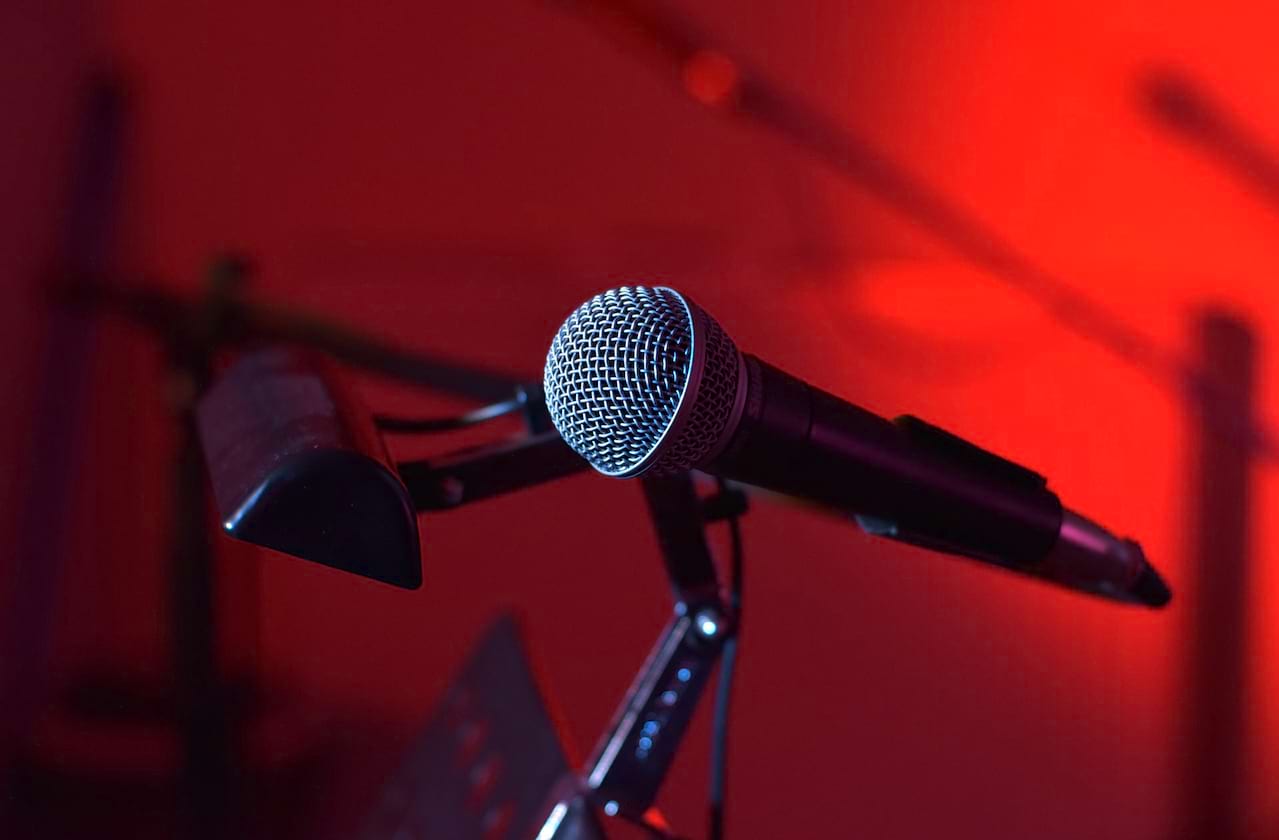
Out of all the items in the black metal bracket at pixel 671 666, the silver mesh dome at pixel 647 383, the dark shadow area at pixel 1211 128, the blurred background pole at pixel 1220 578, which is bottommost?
the black metal bracket at pixel 671 666

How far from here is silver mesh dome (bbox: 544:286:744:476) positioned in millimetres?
459

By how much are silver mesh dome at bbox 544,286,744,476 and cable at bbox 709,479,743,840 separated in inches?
6.6

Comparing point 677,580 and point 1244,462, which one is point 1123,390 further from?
point 677,580

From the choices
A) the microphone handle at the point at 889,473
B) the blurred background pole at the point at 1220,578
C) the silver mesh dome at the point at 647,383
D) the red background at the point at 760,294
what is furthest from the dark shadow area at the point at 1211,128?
the silver mesh dome at the point at 647,383

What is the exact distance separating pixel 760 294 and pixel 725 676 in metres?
1.10

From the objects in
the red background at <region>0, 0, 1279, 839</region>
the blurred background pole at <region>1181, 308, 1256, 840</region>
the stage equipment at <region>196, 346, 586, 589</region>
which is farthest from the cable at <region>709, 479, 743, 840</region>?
the blurred background pole at <region>1181, 308, 1256, 840</region>

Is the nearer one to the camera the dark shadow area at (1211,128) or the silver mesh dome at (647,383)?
the silver mesh dome at (647,383)

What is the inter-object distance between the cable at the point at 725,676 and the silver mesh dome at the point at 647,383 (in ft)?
0.55

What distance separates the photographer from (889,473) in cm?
52

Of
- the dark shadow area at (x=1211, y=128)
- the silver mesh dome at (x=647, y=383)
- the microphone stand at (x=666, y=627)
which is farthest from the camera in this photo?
the dark shadow area at (x=1211, y=128)

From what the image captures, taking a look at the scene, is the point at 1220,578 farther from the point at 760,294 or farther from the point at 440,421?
the point at 440,421

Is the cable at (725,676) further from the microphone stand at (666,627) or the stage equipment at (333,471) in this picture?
the stage equipment at (333,471)

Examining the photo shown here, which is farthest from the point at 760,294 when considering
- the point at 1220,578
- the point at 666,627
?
the point at 666,627

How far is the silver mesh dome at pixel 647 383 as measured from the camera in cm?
46
